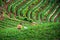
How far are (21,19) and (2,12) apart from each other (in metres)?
3.20

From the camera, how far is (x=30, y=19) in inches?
1186

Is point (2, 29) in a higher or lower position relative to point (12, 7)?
lower

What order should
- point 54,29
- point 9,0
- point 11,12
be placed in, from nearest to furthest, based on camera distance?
1. point 54,29
2. point 11,12
3. point 9,0

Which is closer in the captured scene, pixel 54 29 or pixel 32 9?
pixel 54 29

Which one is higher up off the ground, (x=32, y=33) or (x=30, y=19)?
(x=30, y=19)

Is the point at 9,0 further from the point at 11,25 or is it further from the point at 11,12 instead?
the point at 11,25

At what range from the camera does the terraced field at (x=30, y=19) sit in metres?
24.3

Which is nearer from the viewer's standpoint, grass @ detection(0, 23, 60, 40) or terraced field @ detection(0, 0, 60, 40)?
grass @ detection(0, 23, 60, 40)

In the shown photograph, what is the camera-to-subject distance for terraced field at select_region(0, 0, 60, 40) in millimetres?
24281

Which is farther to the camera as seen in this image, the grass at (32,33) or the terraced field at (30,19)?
the terraced field at (30,19)


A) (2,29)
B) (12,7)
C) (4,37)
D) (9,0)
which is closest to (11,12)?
(12,7)

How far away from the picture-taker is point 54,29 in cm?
2558

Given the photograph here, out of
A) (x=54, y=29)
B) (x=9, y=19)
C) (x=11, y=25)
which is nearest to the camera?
(x=54, y=29)

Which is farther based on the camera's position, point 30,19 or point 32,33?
point 30,19
